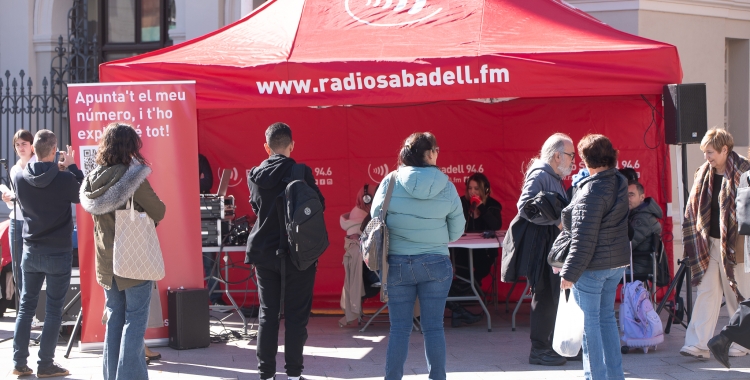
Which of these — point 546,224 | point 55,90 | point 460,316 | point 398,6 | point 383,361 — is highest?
point 398,6

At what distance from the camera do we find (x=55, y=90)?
473 inches

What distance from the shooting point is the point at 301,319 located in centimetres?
529

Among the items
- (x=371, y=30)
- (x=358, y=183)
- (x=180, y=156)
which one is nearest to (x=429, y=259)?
(x=180, y=156)

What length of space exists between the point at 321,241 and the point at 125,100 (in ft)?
7.26

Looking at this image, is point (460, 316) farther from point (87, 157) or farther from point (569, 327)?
point (87, 157)

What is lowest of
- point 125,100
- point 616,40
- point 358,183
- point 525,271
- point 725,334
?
point 725,334

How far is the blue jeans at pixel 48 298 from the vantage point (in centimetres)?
573

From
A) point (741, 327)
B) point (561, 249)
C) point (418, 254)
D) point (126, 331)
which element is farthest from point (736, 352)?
point (126, 331)

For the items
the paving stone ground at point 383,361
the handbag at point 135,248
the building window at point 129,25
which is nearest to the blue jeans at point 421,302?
the paving stone ground at point 383,361

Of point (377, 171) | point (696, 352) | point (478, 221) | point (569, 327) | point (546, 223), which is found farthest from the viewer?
point (377, 171)

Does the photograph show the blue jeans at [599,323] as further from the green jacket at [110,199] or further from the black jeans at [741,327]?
the green jacket at [110,199]

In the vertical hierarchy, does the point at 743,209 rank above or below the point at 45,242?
above

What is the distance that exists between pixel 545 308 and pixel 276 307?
200cm

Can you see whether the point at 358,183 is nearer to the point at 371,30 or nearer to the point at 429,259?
the point at 371,30
